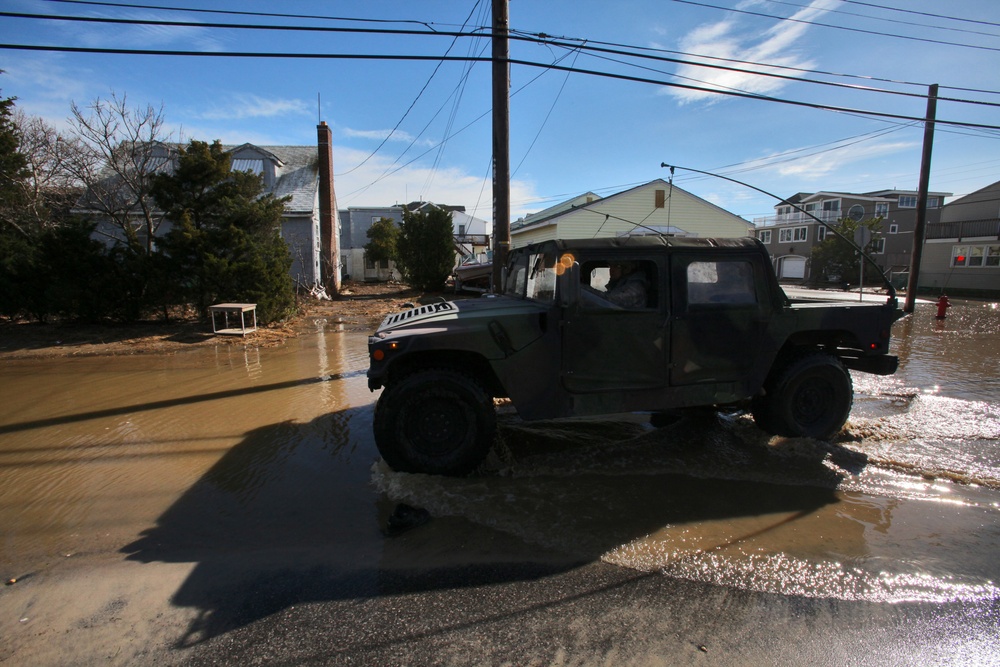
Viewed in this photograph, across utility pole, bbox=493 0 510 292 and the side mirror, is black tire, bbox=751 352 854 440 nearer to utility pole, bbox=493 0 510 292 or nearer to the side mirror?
the side mirror

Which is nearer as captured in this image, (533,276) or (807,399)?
(533,276)

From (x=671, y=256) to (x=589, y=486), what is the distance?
2029 millimetres

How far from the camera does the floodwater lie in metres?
3.06

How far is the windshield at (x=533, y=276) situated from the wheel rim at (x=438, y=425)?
1178 mm

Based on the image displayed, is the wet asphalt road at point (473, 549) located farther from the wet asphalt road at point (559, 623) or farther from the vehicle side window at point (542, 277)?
the vehicle side window at point (542, 277)

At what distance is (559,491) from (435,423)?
3.61 ft

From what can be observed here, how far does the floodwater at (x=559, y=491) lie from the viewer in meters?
3.06

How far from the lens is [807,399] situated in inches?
187

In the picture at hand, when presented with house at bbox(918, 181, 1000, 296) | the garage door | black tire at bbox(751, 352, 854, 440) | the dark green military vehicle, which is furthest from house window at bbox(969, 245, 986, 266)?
black tire at bbox(751, 352, 854, 440)

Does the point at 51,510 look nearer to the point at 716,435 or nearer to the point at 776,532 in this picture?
the point at 776,532

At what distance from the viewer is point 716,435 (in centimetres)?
505

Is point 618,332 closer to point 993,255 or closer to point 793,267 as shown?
point 993,255

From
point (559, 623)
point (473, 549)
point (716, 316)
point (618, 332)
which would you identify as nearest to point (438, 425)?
point (473, 549)

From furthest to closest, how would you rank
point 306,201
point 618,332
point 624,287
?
1. point 306,201
2. point 624,287
3. point 618,332
